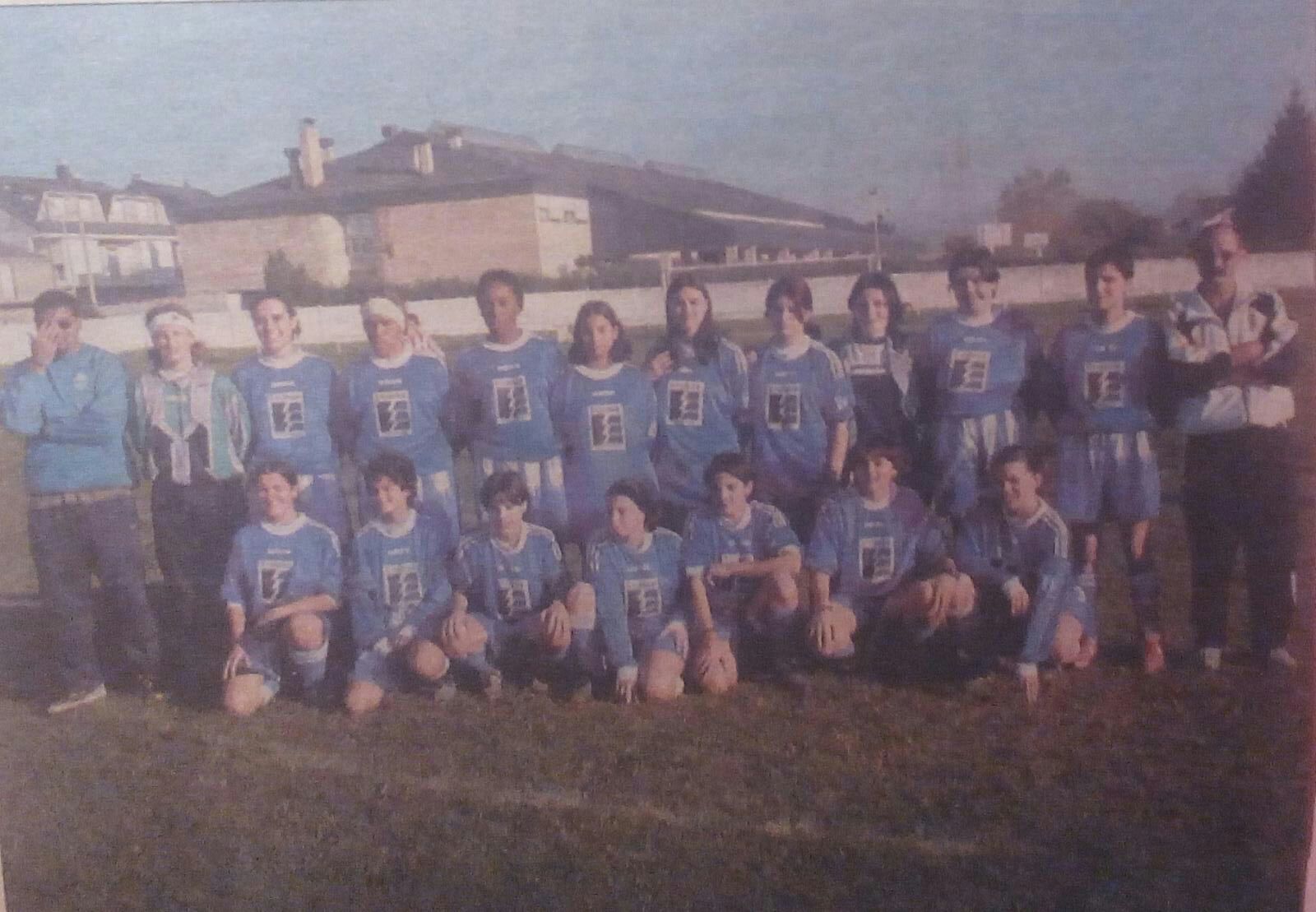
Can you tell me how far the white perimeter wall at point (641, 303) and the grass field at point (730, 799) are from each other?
0.08 m

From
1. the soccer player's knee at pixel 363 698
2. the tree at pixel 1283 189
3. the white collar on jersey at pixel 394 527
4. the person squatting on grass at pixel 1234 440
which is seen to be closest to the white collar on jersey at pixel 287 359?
the white collar on jersey at pixel 394 527

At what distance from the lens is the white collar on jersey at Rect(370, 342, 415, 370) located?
2766 mm

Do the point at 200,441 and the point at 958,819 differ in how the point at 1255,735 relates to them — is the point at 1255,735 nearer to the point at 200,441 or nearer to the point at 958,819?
the point at 958,819

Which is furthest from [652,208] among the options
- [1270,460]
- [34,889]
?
[34,889]

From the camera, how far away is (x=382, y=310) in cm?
276

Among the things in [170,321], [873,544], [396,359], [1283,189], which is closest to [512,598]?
[396,359]

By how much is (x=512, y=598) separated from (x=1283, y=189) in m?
2.06

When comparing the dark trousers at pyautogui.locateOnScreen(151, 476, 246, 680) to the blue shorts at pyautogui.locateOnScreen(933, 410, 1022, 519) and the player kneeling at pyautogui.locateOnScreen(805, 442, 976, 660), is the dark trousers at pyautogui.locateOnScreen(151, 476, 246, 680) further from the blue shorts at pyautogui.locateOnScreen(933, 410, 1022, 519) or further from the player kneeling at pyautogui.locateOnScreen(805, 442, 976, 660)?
the blue shorts at pyautogui.locateOnScreen(933, 410, 1022, 519)

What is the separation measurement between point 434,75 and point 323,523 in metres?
1.11

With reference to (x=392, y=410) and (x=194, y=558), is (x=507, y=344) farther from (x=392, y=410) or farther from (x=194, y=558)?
(x=194, y=558)

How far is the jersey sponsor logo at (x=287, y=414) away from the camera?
278 cm

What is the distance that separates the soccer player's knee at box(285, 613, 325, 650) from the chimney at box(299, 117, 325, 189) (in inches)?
41.5

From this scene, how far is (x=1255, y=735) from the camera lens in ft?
8.84

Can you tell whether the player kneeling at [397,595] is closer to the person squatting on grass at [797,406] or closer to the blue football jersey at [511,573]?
the blue football jersey at [511,573]
